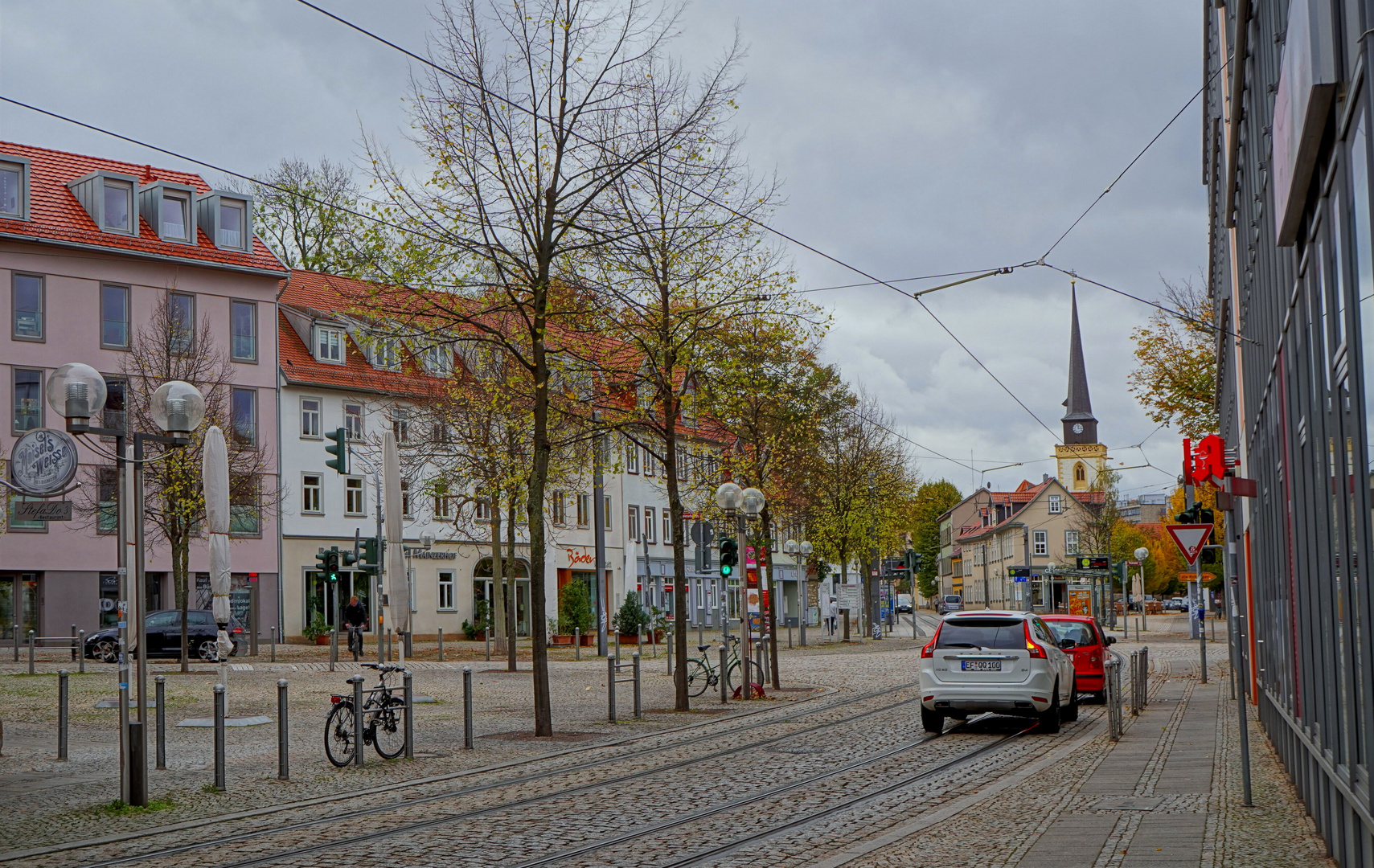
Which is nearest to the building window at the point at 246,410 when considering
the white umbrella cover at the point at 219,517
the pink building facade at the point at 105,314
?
the pink building facade at the point at 105,314

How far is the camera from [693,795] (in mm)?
13000

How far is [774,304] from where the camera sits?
24.0m

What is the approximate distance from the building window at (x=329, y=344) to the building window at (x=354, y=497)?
4676 mm

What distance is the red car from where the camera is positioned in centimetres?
2438

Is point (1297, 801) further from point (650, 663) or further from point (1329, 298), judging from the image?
point (650, 663)

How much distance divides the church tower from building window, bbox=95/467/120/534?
3662 inches

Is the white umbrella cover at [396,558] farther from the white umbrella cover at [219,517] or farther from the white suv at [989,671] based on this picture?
the white suv at [989,671]

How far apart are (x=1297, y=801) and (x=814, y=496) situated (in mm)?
43753

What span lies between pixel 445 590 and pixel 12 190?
22.9 meters

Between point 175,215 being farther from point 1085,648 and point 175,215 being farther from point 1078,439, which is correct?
point 1078,439

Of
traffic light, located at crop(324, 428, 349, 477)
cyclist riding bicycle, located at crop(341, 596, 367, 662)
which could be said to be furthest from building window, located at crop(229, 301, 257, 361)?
traffic light, located at crop(324, 428, 349, 477)

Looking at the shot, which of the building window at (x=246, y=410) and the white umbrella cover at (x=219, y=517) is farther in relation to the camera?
the building window at (x=246, y=410)

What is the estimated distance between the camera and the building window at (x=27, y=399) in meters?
44.3

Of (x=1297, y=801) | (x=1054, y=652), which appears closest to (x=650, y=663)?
(x=1054, y=652)
